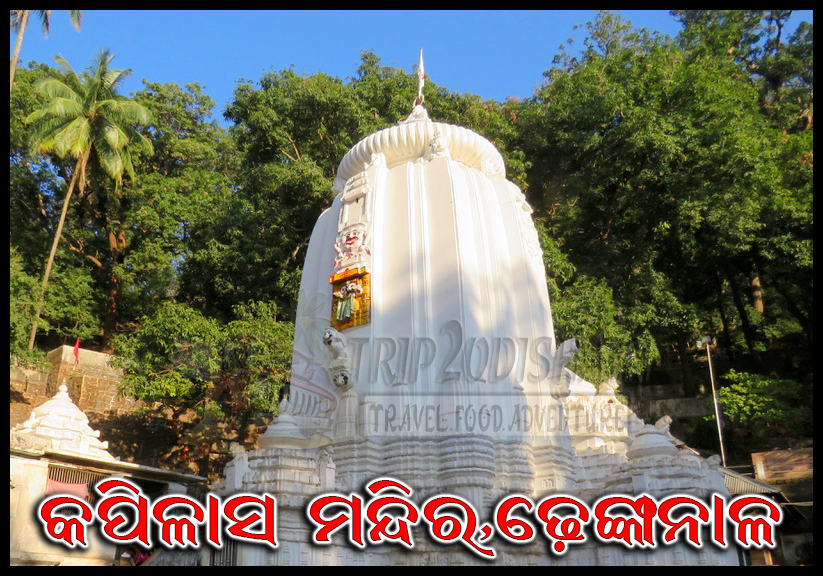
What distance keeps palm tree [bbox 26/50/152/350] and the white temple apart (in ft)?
40.1

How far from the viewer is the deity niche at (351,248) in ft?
35.8

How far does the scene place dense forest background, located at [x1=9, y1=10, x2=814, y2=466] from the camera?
19.3 m

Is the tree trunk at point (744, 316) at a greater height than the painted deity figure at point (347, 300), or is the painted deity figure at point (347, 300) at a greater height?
the tree trunk at point (744, 316)

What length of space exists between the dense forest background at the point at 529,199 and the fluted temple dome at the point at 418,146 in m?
7.35

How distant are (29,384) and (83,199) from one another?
6.82m

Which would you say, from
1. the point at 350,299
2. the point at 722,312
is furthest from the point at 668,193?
the point at 350,299

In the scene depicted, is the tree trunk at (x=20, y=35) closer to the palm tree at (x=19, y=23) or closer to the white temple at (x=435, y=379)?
the palm tree at (x=19, y=23)

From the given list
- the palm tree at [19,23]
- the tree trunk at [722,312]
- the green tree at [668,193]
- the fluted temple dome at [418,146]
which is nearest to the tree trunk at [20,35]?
the palm tree at [19,23]

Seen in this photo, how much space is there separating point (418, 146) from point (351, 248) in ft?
8.40

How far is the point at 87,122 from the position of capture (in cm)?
2194

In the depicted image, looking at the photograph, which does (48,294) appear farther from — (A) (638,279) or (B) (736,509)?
(B) (736,509)

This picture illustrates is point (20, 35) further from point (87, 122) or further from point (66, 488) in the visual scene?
point (66, 488)

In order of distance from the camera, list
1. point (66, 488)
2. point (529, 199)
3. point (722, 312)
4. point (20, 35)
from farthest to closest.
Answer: point (529, 199)
point (722, 312)
point (20, 35)
point (66, 488)

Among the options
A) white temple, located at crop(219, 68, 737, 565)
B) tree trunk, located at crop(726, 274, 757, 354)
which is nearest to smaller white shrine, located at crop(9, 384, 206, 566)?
white temple, located at crop(219, 68, 737, 565)
